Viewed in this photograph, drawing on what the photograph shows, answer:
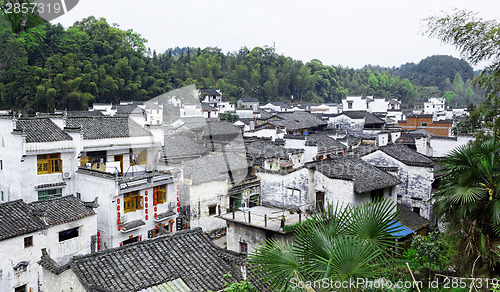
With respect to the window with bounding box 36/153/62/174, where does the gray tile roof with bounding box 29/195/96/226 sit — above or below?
below

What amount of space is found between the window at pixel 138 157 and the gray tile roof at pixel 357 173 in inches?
368

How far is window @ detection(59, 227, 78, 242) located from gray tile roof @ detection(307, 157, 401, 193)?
9.03m

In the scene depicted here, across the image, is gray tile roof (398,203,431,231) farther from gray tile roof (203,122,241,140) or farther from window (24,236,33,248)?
gray tile roof (203,122,241,140)

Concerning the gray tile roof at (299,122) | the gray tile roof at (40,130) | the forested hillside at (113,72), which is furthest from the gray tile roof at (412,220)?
the forested hillside at (113,72)

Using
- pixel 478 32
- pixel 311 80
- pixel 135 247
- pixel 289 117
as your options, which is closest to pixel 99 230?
pixel 135 247

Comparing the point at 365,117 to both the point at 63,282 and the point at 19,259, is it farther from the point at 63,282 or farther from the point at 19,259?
the point at 63,282

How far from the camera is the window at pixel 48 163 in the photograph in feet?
54.2

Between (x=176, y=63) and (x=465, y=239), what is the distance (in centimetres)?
7608

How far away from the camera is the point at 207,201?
18953mm

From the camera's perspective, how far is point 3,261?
11.5 metres

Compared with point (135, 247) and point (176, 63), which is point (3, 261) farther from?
point (176, 63)

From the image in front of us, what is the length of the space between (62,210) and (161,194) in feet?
14.4

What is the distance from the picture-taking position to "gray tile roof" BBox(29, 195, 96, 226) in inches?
518

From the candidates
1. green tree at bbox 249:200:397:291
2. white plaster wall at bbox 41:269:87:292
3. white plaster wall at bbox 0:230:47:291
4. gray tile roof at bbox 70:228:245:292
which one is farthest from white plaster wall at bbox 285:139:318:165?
green tree at bbox 249:200:397:291
